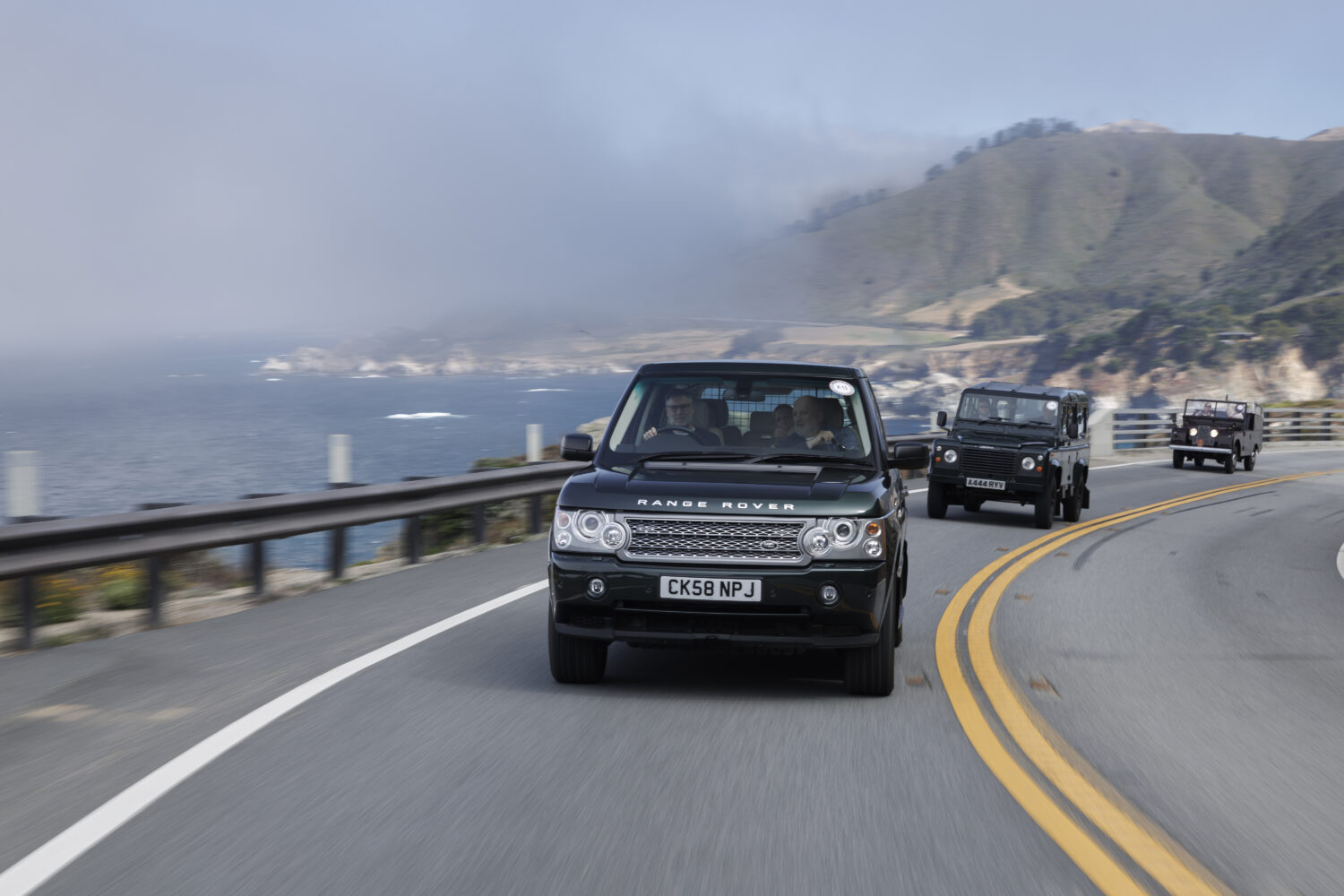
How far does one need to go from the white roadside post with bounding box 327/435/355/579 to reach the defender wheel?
1017 cm

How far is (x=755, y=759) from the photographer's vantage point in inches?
211

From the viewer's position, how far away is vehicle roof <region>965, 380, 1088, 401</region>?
17.9 metres

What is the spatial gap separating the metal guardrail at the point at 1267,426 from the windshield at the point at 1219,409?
265cm

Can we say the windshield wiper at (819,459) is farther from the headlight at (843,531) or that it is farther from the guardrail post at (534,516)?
the guardrail post at (534,516)

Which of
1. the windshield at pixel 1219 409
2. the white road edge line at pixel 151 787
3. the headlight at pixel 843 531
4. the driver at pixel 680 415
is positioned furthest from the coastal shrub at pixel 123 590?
the windshield at pixel 1219 409

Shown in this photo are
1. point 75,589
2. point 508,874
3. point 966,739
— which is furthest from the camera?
point 75,589

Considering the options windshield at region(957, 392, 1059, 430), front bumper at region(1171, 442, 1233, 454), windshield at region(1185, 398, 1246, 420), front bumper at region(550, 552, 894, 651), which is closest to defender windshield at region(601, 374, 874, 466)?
front bumper at region(550, 552, 894, 651)

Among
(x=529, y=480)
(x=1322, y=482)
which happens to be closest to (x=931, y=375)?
(x=1322, y=482)

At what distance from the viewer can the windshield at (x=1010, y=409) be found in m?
17.8

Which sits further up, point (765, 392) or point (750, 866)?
point (765, 392)

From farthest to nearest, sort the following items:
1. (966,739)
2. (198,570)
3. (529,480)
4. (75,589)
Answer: (529,480) → (198,570) → (75,589) → (966,739)

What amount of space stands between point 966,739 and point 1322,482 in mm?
27644

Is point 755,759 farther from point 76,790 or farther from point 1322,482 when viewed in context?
point 1322,482

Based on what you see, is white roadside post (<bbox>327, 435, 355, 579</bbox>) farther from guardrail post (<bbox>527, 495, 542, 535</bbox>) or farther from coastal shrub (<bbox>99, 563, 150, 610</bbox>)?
guardrail post (<bbox>527, 495, 542, 535</bbox>)
